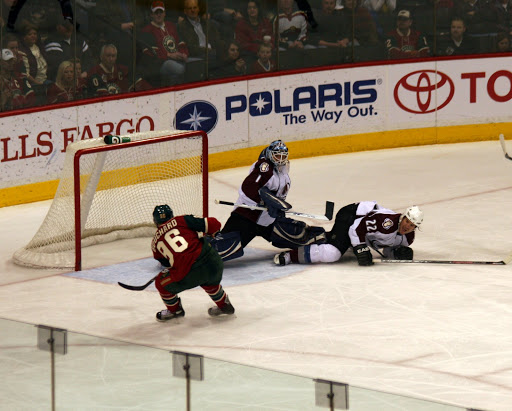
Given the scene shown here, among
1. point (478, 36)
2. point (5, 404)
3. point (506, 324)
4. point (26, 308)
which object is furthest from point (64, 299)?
point (478, 36)

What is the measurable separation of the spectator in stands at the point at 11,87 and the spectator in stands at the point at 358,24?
4.38 meters

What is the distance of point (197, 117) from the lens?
13.6 m

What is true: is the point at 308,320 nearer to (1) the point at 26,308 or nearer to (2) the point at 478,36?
(1) the point at 26,308

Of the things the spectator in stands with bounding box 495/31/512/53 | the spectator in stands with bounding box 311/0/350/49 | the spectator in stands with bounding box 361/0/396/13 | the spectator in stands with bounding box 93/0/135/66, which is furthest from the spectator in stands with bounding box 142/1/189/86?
the spectator in stands with bounding box 495/31/512/53

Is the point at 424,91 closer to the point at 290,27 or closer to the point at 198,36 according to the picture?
the point at 290,27

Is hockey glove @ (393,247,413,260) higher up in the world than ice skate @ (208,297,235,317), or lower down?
higher up

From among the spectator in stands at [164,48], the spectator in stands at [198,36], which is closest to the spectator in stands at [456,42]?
the spectator in stands at [198,36]

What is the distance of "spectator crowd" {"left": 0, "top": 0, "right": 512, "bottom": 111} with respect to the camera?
12.1 m

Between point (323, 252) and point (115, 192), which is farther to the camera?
point (115, 192)

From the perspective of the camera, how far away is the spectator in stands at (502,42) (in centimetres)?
1535

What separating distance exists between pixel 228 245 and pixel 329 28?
5599 millimetres

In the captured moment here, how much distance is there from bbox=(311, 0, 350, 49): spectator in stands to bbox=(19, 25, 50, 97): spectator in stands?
3.75 m

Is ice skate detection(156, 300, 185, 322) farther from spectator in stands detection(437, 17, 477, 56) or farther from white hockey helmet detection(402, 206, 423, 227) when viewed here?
spectator in stands detection(437, 17, 477, 56)

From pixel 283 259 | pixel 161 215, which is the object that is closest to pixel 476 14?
pixel 283 259
